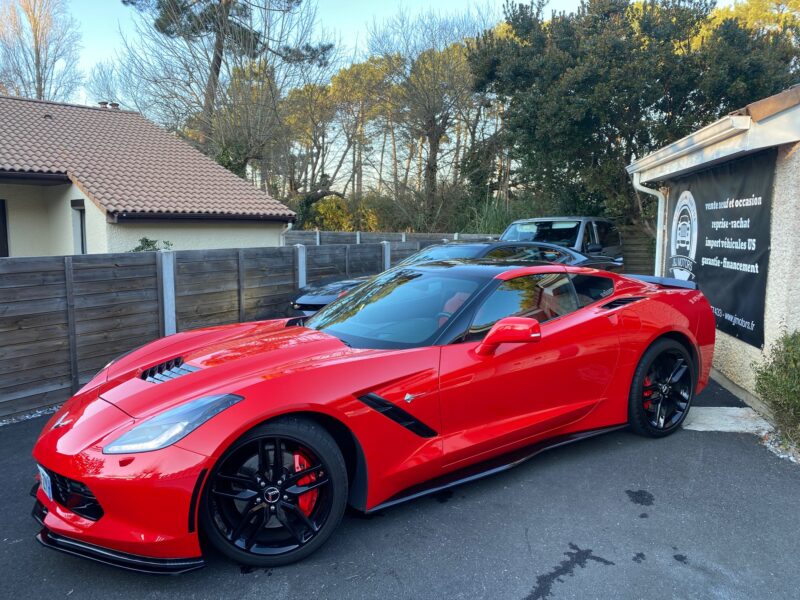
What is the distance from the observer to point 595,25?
14.6m

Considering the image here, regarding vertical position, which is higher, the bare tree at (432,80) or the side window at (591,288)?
the bare tree at (432,80)

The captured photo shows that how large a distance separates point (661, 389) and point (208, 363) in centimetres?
325

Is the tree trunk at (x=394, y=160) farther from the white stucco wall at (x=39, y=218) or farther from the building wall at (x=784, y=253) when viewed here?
the building wall at (x=784, y=253)

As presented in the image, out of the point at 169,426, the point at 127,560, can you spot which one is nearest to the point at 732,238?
the point at 169,426

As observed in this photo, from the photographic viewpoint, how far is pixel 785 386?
401 cm

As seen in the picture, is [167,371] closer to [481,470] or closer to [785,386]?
[481,470]

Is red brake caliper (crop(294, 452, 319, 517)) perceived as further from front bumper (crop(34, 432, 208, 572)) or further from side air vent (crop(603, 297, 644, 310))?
side air vent (crop(603, 297, 644, 310))

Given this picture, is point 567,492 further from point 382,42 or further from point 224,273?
point 382,42

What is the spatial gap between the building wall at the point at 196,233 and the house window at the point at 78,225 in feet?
3.67

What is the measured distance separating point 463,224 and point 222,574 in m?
23.1

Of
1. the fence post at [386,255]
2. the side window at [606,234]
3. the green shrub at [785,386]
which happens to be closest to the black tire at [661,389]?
the green shrub at [785,386]

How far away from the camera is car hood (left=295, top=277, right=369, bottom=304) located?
7.51 metres

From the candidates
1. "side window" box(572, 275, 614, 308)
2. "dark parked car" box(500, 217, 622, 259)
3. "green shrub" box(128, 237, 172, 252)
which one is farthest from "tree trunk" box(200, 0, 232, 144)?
"side window" box(572, 275, 614, 308)

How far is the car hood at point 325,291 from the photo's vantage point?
7512mm
